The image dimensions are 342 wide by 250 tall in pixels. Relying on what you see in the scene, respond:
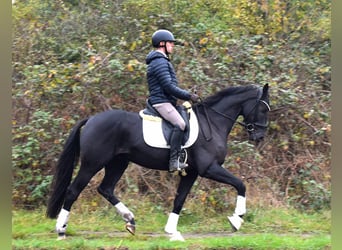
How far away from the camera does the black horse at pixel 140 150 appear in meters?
7.38

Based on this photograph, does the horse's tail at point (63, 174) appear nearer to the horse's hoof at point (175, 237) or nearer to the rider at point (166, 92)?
the rider at point (166, 92)

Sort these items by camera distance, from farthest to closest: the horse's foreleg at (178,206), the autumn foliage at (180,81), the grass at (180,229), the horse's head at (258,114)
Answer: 1. the autumn foliage at (180,81)
2. the horse's head at (258,114)
3. the horse's foreleg at (178,206)
4. the grass at (180,229)

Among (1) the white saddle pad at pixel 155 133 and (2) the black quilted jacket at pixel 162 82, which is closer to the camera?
(2) the black quilted jacket at pixel 162 82

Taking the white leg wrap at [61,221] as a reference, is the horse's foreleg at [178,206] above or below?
above

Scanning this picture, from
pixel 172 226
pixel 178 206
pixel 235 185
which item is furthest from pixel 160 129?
pixel 172 226

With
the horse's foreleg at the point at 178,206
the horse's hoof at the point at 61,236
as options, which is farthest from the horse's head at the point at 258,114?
the horse's hoof at the point at 61,236

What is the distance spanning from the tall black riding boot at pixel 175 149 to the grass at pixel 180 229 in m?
1.13

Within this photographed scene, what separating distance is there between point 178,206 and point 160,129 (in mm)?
1288

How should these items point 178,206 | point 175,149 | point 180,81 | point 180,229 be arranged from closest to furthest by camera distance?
point 175,149 → point 178,206 → point 180,229 → point 180,81

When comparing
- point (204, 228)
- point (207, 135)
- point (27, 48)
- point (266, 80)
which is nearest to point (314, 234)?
point (204, 228)

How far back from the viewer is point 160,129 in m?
7.41

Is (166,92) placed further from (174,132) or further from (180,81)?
(180,81)

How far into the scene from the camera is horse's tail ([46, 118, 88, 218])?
25.0 ft

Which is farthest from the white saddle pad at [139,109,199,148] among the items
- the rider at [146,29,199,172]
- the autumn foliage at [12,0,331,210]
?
the autumn foliage at [12,0,331,210]
